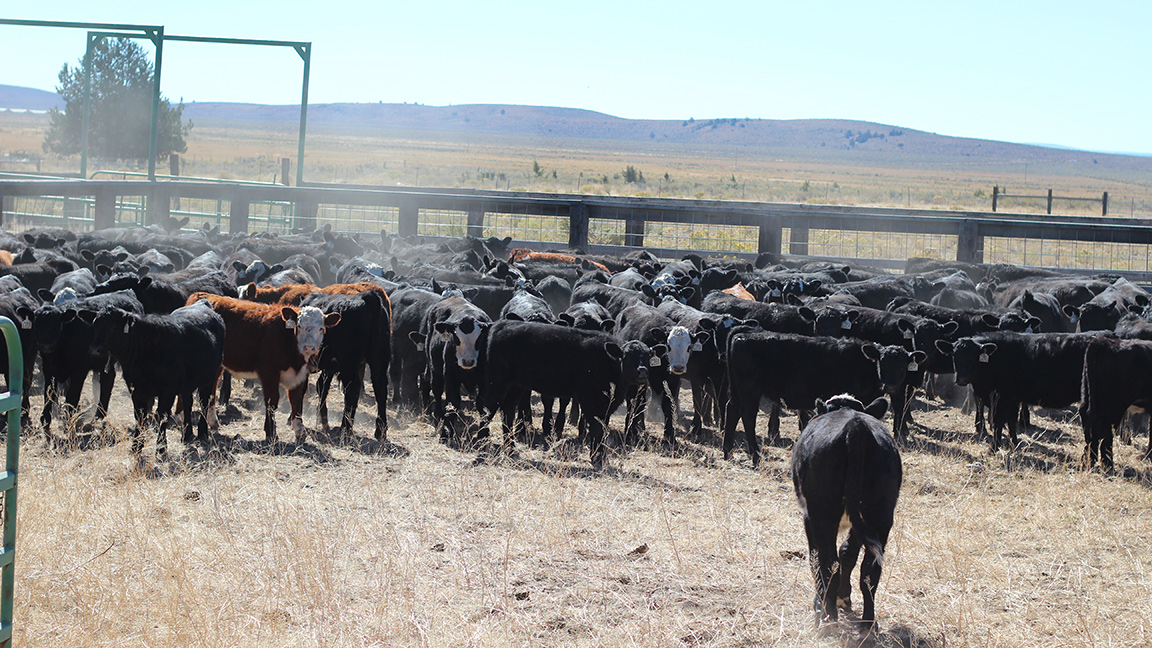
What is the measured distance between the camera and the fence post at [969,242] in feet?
77.1

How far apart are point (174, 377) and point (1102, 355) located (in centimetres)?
850

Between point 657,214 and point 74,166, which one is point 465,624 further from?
point 74,166

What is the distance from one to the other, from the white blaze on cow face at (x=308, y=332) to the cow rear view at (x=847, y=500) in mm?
5521

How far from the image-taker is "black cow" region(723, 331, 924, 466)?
934 cm

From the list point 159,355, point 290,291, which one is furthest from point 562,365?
point 290,291

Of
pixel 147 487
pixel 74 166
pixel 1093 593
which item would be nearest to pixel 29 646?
pixel 147 487

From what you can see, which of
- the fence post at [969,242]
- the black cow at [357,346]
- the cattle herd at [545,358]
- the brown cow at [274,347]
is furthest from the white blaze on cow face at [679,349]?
the fence post at [969,242]

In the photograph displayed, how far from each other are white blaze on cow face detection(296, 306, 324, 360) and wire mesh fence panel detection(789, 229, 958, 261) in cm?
2675

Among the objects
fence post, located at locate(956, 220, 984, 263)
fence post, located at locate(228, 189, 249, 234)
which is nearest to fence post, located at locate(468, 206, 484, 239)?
fence post, located at locate(228, 189, 249, 234)

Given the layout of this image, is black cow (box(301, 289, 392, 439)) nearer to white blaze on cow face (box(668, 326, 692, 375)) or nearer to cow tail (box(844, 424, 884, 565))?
white blaze on cow face (box(668, 326, 692, 375))

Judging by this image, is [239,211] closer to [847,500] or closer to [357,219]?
[357,219]

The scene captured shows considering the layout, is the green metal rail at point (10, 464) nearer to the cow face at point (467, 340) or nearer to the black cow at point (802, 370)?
the cow face at point (467, 340)

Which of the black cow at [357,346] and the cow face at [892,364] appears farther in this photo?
the black cow at [357,346]

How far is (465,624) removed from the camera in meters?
5.26
